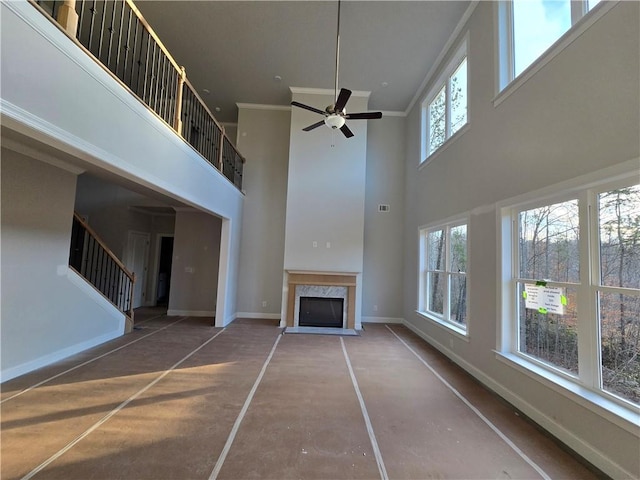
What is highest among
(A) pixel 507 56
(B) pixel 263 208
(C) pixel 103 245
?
(A) pixel 507 56

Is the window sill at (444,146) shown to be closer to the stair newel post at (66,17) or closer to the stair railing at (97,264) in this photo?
the stair newel post at (66,17)

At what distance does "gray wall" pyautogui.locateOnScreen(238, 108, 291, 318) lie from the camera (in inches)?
278

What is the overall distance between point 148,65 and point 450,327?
5.46 meters

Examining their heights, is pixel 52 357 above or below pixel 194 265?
below

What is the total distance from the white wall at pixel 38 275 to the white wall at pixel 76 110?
0.52m

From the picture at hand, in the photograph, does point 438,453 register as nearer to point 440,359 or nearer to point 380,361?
point 380,361

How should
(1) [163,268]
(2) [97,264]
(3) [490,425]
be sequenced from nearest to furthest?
(3) [490,425] → (2) [97,264] → (1) [163,268]

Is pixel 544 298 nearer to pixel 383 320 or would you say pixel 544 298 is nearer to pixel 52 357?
pixel 383 320

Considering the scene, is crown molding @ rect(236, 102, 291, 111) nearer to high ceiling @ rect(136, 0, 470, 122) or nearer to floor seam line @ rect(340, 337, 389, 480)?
high ceiling @ rect(136, 0, 470, 122)

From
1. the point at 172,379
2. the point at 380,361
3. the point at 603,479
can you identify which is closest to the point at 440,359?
the point at 380,361

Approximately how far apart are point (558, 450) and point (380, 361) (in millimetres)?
2218

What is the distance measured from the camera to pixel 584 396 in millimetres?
2203

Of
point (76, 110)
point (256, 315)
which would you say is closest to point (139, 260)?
point (256, 315)

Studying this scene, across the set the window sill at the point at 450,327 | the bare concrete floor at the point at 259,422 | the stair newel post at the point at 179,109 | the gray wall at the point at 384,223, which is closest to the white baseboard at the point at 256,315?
the gray wall at the point at 384,223
